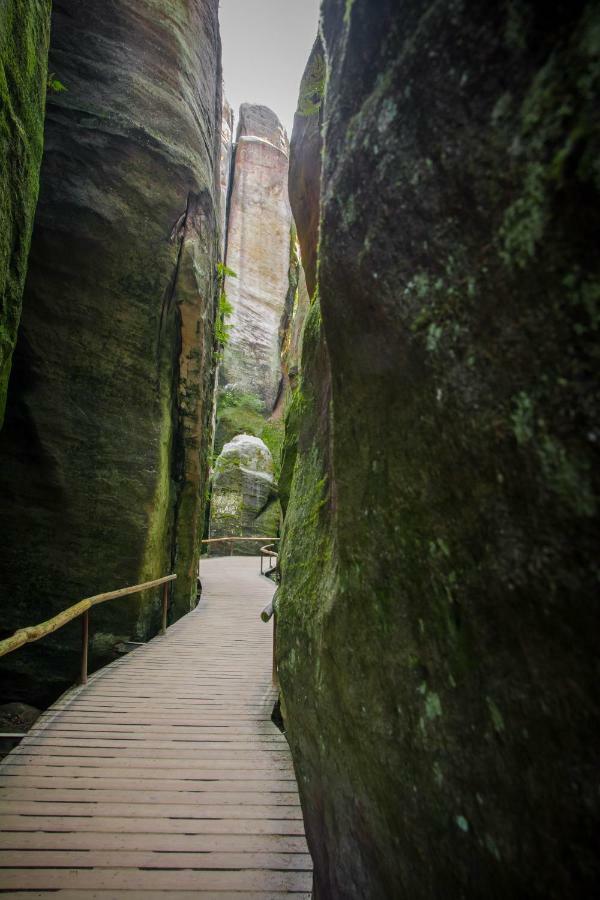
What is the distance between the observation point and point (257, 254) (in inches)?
1385

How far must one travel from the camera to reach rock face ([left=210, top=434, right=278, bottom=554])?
2183 centimetres

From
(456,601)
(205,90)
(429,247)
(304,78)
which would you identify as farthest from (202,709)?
(205,90)

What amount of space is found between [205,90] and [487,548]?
37.1 ft

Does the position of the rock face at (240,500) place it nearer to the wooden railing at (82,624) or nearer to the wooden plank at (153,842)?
the wooden railing at (82,624)

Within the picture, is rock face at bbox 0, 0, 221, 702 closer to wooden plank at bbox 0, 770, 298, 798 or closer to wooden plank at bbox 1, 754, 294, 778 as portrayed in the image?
wooden plank at bbox 1, 754, 294, 778

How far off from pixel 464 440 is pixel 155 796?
11.9 feet

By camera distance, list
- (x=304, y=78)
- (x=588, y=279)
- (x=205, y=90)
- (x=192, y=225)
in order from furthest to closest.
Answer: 1. (x=205, y=90)
2. (x=192, y=225)
3. (x=304, y=78)
4. (x=588, y=279)

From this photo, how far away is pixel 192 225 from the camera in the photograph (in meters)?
8.27

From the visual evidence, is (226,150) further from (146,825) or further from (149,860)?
(149,860)

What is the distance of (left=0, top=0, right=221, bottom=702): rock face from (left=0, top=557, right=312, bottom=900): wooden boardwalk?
164cm

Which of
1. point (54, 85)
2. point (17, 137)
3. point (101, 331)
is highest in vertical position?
point (54, 85)

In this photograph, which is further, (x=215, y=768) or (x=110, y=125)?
(x=110, y=125)

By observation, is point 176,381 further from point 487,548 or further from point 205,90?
point 487,548

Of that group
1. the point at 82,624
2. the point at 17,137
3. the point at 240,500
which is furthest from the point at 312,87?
the point at 240,500
